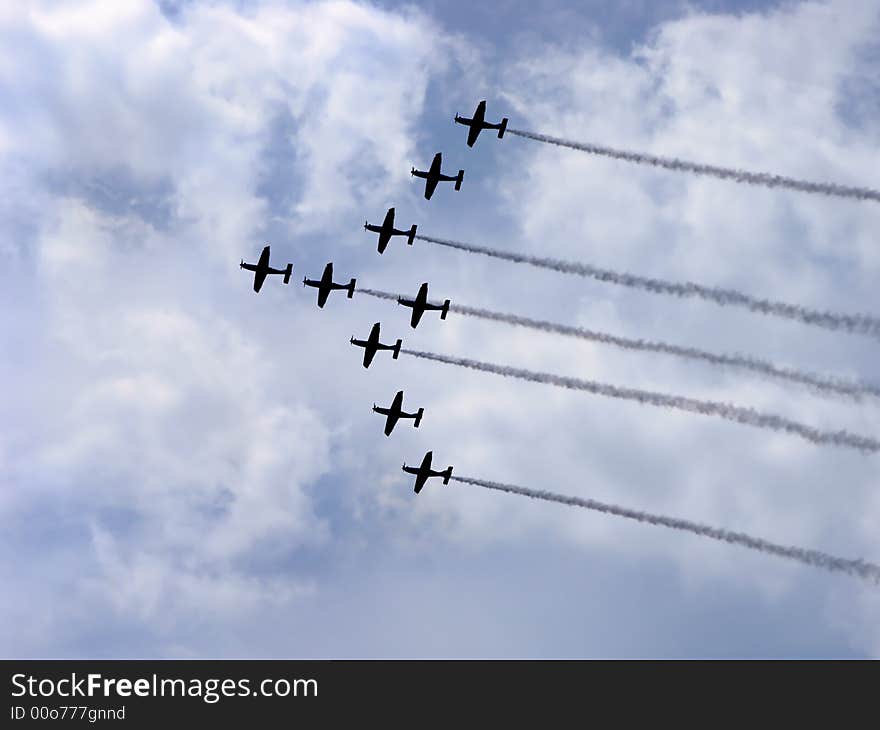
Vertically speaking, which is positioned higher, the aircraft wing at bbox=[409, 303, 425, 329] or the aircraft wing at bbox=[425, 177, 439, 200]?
the aircraft wing at bbox=[425, 177, 439, 200]

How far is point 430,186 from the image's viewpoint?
109m

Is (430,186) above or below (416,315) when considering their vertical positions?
above

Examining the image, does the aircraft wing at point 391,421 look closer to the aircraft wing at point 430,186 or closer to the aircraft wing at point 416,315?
the aircraft wing at point 416,315

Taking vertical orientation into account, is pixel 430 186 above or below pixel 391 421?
above

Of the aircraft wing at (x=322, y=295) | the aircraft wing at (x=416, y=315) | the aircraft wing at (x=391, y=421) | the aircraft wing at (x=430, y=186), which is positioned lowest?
the aircraft wing at (x=391, y=421)

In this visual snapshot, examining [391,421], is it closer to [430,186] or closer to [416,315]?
[416,315]

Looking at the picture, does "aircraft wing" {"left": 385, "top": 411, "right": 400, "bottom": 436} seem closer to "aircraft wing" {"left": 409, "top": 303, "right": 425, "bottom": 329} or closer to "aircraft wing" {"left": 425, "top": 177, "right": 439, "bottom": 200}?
"aircraft wing" {"left": 409, "top": 303, "right": 425, "bottom": 329}

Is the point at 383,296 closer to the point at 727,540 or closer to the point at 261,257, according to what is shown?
the point at 261,257

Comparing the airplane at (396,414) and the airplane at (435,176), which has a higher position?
the airplane at (435,176)

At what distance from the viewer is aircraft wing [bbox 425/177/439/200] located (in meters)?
108

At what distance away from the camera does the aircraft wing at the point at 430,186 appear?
108250 millimetres

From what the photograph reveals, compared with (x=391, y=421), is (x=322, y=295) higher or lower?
higher
